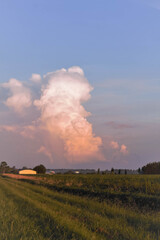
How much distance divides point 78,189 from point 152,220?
59.0 ft

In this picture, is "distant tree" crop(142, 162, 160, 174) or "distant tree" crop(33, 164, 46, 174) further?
"distant tree" crop(33, 164, 46, 174)

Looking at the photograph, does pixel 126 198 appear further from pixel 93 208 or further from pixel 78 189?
pixel 78 189

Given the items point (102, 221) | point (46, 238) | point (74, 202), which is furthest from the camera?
point (74, 202)

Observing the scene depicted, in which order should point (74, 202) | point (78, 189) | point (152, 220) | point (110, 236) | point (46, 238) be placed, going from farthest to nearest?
point (78, 189), point (74, 202), point (152, 220), point (110, 236), point (46, 238)

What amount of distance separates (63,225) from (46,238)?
6.04ft

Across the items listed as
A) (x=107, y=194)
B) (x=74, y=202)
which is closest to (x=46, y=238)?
(x=74, y=202)

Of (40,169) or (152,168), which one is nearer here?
(152,168)

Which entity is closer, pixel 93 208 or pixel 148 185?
pixel 93 208

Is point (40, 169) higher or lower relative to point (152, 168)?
higher

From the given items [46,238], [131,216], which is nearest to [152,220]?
[131,216]

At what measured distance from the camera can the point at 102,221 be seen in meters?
12.1

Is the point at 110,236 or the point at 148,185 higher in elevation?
the point at 148,185

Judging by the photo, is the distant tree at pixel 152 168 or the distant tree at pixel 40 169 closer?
the distant tree at pixel 152 168

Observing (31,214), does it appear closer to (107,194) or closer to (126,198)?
(126,198)
